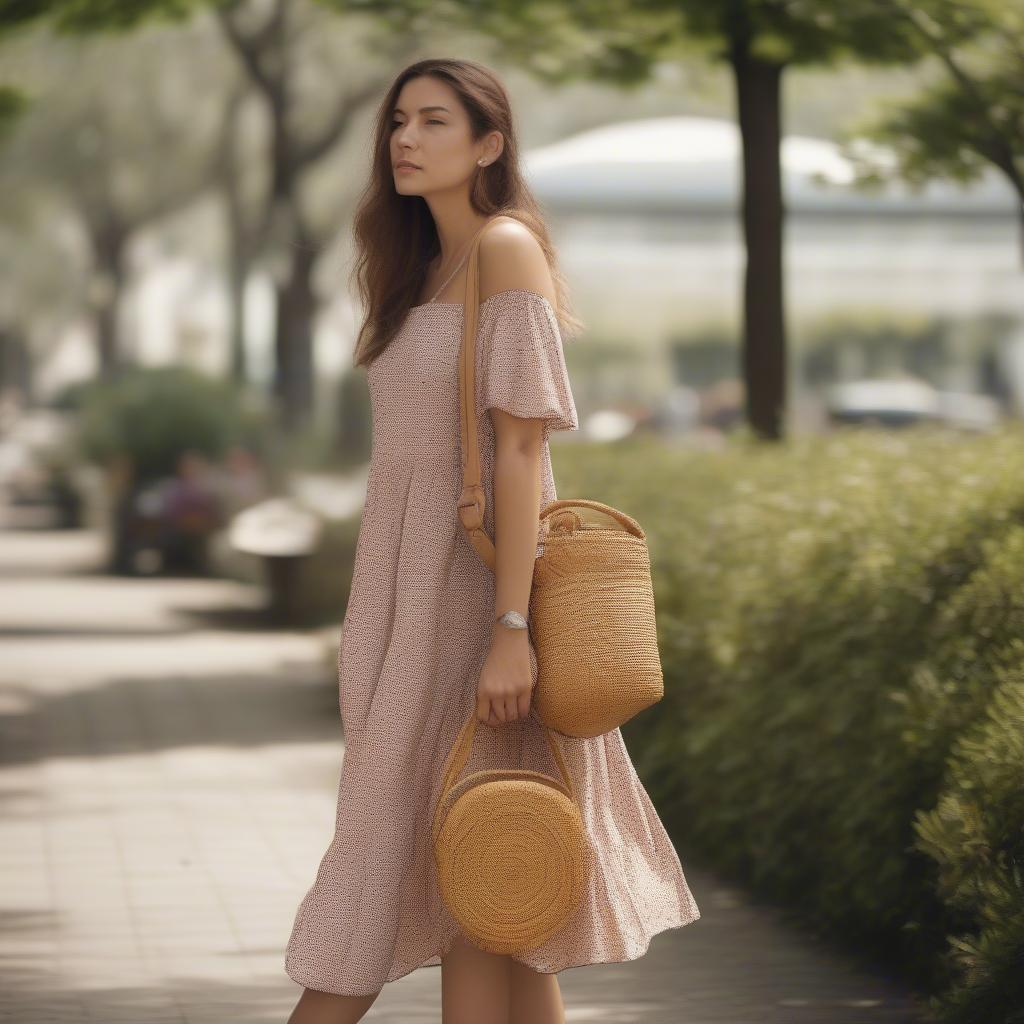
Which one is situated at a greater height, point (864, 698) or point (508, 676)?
point (508, 676)

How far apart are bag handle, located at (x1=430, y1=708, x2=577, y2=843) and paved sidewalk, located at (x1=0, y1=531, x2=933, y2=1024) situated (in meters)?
1.62

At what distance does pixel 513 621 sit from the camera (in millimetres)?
3629

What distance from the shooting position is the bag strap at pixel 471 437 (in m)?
3.71

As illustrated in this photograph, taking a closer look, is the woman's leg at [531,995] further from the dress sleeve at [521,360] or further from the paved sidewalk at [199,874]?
the paved sidewalk at [199,874]

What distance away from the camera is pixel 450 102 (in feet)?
12.6

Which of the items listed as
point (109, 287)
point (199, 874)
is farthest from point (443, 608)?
point (109, 287)

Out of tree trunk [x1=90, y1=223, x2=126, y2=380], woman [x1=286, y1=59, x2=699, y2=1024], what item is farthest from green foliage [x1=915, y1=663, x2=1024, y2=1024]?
tree trunk [x1=90, y1=223, x2=126, y2=380]

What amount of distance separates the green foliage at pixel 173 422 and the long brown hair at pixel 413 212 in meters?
19.6

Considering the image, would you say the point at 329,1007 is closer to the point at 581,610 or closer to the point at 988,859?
the point at 581,610

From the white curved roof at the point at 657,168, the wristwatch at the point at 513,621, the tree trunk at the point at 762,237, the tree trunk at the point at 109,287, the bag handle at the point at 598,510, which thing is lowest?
the tree trunk at the point at 109,287

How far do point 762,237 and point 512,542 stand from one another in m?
7.34

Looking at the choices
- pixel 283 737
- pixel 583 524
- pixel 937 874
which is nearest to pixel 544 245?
pixel 583 524

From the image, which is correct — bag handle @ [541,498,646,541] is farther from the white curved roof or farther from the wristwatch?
the white curved roof

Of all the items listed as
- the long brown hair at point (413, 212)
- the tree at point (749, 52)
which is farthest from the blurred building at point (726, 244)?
the long brown hair at point (413, 212)
